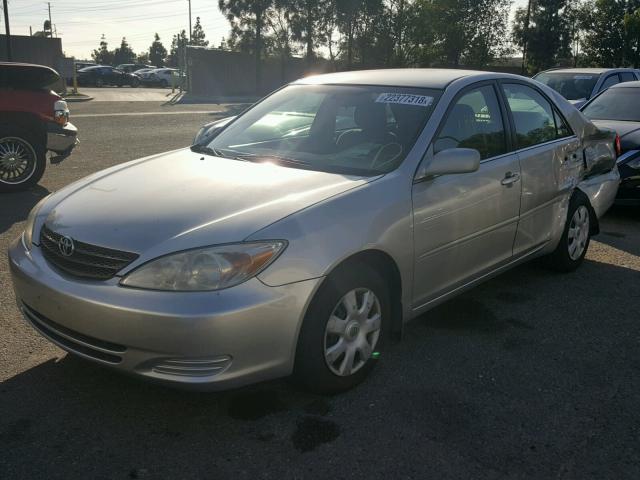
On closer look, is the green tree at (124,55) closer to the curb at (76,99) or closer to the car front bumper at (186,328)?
the curb at (76,99)

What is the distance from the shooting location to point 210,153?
417 cm

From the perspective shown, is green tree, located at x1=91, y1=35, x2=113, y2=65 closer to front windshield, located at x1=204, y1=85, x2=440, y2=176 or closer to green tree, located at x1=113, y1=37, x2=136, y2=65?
green tree, located at x1=113, y1=37, x2=136, y2=65

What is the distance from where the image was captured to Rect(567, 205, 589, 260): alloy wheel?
516 cm

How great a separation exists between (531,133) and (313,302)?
248 centimetres

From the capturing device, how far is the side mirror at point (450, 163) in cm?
348

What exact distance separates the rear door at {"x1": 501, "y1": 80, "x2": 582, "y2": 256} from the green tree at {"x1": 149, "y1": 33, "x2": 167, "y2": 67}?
413 ft

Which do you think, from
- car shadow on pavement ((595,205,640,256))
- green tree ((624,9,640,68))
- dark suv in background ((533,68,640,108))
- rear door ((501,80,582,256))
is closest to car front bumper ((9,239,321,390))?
rear door ((501,80,582,256))

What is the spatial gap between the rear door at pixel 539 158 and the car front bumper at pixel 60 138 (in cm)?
584

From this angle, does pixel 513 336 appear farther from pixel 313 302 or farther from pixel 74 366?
pixel 74 366

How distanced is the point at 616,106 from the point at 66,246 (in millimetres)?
7697

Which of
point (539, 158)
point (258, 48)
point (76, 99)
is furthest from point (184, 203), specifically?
point (258, 48)

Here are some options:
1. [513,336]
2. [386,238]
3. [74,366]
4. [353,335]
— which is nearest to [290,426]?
[353,335]

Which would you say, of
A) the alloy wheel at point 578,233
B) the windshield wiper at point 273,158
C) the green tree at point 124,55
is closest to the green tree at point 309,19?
the alloy wheel at point 578,233

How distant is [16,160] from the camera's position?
7.90 m
